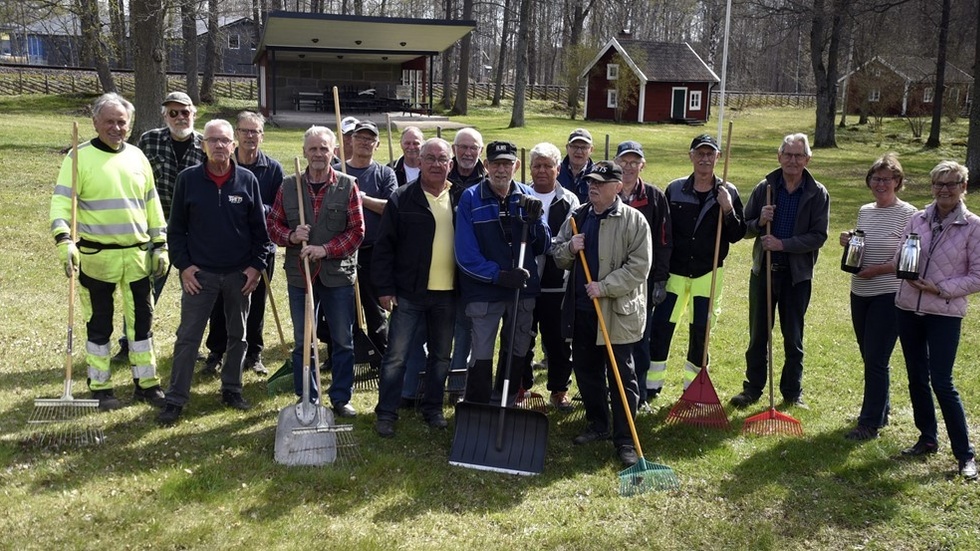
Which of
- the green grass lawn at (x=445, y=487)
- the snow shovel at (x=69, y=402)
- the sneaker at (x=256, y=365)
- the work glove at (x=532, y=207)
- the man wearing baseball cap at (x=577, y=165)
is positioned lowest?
the green grass lawn at (x=445, y=487)

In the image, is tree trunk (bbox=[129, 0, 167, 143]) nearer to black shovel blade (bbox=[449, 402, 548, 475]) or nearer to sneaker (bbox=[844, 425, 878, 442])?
black shovel blade (bbox=[449, 402, 548, 475])

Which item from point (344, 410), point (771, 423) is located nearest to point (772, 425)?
point (771, 423)

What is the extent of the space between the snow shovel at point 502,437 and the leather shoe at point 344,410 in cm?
97

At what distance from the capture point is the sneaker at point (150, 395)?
619 cm

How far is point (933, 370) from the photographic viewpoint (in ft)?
Result: 17.7

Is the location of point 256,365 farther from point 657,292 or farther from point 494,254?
point 657,292

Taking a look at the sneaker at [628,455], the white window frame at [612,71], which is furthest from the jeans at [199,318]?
the white window frame at [612,71]

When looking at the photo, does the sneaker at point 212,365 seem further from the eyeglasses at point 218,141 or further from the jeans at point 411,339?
the eyeglasses at point 218,141

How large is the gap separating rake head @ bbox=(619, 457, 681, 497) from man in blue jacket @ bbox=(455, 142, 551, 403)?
1092 millimetres

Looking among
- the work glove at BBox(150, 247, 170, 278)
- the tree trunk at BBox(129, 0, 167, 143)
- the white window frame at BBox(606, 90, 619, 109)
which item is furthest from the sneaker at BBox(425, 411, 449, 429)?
the white window frame at BBox(606, 90, 619, 109)

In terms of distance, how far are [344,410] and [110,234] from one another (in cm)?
203

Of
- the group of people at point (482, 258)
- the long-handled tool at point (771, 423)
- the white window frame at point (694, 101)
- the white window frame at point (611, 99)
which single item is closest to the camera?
the group of people at point (482, 258)

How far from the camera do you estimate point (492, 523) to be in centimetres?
476

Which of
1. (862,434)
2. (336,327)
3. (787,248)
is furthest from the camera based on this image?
(787,248)
